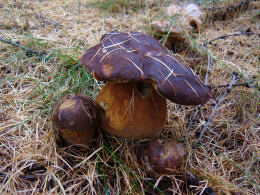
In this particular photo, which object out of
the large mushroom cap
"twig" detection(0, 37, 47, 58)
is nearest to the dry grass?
"twig" detection(0, 37, 47, 58)

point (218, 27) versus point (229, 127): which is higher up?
point (218, 27)

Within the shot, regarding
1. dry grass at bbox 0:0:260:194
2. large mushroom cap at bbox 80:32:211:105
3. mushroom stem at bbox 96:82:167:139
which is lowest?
dry grass at bbox 0:0:260:194

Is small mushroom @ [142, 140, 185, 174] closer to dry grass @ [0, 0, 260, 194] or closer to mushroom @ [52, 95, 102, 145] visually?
dry grass @ [0, 0, 260, 194]

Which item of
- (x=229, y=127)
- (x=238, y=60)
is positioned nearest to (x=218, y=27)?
(x=238, y=60)

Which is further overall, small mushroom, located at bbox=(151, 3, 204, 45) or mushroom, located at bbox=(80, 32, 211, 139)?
small mushroom, located at bbox=(151, 3, 204, 45)

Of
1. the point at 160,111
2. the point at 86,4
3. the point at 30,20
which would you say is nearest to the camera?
the point at 160,111

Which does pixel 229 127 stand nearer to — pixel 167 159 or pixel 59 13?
pixel 167 159
